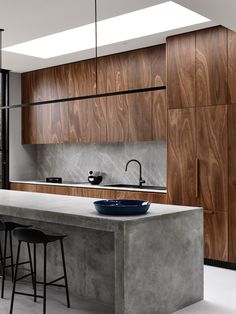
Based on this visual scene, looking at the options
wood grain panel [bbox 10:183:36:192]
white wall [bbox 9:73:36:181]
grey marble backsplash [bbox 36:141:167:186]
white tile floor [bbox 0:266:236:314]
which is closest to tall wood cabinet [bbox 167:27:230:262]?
white tile floor [bbox 0:266:236:314]

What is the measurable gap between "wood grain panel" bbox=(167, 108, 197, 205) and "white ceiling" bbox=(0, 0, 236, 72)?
1072mm

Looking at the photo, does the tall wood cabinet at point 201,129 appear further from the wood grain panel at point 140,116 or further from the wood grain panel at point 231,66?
the wood grain panel at point 140,116

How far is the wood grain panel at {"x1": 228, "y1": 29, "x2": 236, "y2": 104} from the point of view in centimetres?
496

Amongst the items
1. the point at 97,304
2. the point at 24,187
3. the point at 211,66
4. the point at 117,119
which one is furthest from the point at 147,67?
the point at 97,304

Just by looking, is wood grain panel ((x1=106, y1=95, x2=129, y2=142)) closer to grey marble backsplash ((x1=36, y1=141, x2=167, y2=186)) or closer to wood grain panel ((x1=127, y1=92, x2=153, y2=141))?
wood grain panel ((x1=127, y1=92, x2=153, y2=141))

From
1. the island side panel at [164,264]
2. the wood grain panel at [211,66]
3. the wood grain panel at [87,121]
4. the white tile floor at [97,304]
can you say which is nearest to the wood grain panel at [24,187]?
the wood grain panel at [87,121]

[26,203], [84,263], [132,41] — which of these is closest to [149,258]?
[84,263]

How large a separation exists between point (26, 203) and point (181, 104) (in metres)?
2.34

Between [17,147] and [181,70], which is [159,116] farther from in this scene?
[17,147]

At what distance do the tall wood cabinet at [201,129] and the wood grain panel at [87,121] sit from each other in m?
1.49

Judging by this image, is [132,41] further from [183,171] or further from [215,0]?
[215,0]

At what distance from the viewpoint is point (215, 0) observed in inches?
136

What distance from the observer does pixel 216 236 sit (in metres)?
5.12

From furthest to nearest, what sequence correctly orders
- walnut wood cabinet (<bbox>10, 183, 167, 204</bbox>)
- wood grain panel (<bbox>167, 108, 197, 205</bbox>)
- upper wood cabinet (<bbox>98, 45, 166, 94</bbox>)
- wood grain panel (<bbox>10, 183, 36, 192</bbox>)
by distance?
wood grain panel (<bbox>10, 183, 36, 192</bbox>) < upper wood cabinet (<bbox>98, 45, 166, 94</bbox>) < walnut wood cabinet (<bbox>10, 183, 167, 204</bbox>) < wood grain panel (<bbox>167, 108, 197, 205</bbox>)
